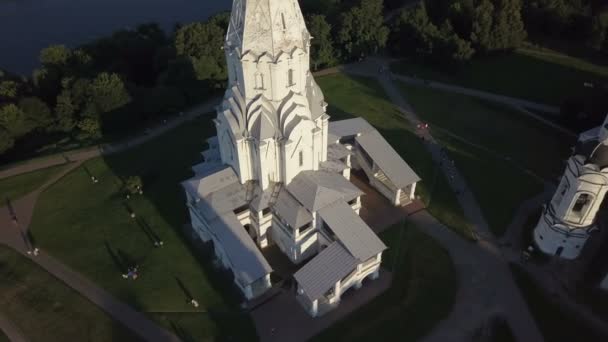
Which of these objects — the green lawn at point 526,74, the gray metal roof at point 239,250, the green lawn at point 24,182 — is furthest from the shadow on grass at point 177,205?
the green lawn at point 526,74

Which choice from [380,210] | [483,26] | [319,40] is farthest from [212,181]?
[483,26]

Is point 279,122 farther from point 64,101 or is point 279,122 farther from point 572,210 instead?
point 64,101

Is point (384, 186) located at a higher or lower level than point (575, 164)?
lower

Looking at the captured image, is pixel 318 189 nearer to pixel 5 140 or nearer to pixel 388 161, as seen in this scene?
pixel 388 161

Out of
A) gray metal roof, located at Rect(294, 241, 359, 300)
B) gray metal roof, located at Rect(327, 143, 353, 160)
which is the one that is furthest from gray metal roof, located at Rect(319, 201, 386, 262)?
gray metal roof, located at Rect(327, 143, 353, 160)

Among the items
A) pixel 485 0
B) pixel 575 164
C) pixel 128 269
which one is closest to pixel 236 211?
pixel 128 269

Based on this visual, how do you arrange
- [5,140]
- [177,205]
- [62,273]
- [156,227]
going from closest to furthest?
[62,273] → [156,227] → [177,205] → [5,140]
